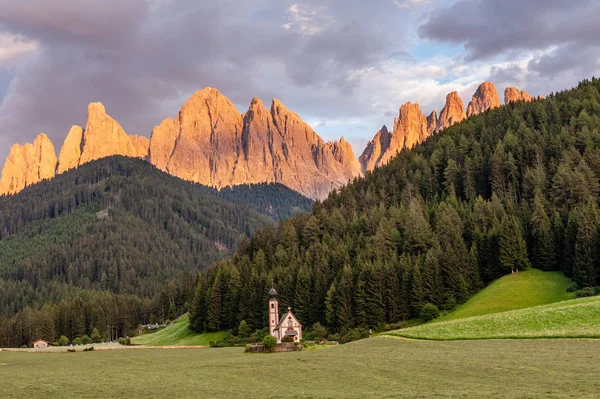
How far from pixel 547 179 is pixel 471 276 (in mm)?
46085

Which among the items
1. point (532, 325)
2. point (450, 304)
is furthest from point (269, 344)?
point (450, 304)

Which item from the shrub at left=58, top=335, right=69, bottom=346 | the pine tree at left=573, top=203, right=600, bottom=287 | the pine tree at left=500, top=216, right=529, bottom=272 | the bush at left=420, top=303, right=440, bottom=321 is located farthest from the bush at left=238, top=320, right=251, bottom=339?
the shrub at left=58, top=335, right=69, bottom=346

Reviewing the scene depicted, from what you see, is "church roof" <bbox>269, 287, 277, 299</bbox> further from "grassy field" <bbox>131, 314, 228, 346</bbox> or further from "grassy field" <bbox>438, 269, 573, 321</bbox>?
"grassy field" <bbox>438, 269, 573, 321</bbox>

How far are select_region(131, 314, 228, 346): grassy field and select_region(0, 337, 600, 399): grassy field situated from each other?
2582 inches

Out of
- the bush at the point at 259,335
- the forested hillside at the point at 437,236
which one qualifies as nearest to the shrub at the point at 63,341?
the forested hillside at the point at 437,236

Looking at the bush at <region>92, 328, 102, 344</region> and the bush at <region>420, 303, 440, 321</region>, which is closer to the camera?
the bush at <region>420, 303, 440, 321</region>

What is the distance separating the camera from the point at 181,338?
136125 millimetres

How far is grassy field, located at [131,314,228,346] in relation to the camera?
12412cm

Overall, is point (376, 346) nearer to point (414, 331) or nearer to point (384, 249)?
point (414, 331)

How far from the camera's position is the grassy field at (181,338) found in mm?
124125

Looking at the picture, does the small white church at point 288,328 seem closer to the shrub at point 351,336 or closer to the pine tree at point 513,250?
the shrub at point 351,336

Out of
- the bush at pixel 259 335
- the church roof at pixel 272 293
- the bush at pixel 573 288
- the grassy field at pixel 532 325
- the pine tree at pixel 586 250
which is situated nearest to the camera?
the grassy field at pixel 532 325

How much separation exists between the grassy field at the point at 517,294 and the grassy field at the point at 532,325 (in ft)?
54.6

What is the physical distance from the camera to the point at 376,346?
66.6m
